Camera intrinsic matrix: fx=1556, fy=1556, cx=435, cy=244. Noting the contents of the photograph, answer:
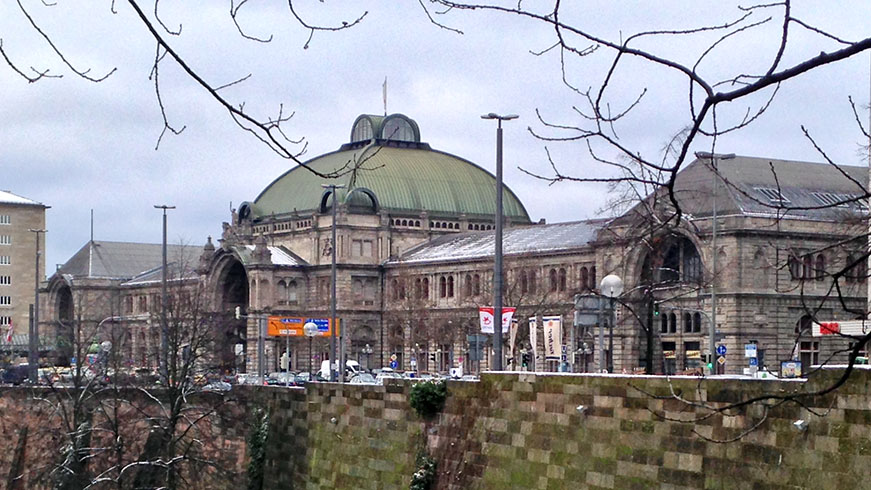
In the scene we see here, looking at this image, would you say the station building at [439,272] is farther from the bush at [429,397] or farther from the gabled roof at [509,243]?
the bush at [429,397]

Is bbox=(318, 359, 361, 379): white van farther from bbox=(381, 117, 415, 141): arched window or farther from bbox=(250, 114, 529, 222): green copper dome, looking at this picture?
bbox=(381, 117, 415, 141): arched window

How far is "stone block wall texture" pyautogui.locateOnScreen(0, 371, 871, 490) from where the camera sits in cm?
2284

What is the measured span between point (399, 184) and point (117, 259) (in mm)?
49040

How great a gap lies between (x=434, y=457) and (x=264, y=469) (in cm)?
1300

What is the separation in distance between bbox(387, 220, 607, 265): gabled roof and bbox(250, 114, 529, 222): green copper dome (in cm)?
518

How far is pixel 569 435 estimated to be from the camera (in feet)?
98.8

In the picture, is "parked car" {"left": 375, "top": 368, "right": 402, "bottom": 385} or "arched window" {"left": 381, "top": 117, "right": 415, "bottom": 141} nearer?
"parked car" {"left": 375, "top": 368, "right": 402, "bottom": 385}

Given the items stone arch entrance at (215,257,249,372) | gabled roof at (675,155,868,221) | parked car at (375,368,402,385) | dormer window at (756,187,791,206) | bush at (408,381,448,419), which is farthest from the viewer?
stone arch entrance at (215,257,249,372)

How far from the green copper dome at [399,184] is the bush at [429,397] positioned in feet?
309

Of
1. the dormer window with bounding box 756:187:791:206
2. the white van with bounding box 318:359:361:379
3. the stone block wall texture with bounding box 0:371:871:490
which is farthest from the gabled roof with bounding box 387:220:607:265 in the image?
the stone block wall texture with bounding box 0:371:871:490

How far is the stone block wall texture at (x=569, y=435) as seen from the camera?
22844 millimetres

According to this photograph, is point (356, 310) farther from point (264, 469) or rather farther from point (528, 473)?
point (528, 473)

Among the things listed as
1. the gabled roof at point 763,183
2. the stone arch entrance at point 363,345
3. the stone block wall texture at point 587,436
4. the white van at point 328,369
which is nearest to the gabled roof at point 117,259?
the stone arch entrance at point 363,345

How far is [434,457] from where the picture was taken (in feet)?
119
